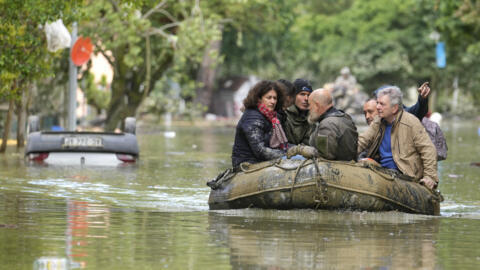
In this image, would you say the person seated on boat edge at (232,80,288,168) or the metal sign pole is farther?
the metal sign pole

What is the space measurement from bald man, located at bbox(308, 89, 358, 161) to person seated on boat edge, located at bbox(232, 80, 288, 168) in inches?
26.3

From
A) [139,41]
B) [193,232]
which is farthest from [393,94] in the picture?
[139,41]

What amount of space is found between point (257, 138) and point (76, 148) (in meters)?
9.55

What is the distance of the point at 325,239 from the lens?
10742 millimetres

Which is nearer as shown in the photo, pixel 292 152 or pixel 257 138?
pixel 292 152

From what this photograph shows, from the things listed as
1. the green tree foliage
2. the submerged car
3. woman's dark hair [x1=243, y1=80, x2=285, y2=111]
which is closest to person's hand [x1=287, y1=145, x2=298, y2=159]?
woman's dark hair [x1=243, y1=80, x2=285, y2=111]

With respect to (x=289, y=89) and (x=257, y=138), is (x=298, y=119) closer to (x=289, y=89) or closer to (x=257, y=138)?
(x=289, y=89)

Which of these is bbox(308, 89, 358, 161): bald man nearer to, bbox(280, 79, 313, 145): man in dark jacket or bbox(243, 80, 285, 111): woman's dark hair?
bbox(243, 80, 285, 111): woman's dark hair

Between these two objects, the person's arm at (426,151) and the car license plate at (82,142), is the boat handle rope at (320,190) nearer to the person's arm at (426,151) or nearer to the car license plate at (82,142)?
the person's arm at (426,151)

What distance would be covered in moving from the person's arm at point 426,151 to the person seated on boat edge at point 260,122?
59.3 inches

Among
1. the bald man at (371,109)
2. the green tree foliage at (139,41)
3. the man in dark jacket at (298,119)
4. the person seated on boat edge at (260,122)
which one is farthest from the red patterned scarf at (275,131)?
the green tree foliage at (139,41)

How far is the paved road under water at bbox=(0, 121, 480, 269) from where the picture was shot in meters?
9.09

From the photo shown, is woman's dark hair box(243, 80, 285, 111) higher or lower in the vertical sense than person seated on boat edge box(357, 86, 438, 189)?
higher

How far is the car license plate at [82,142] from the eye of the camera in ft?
74.4
